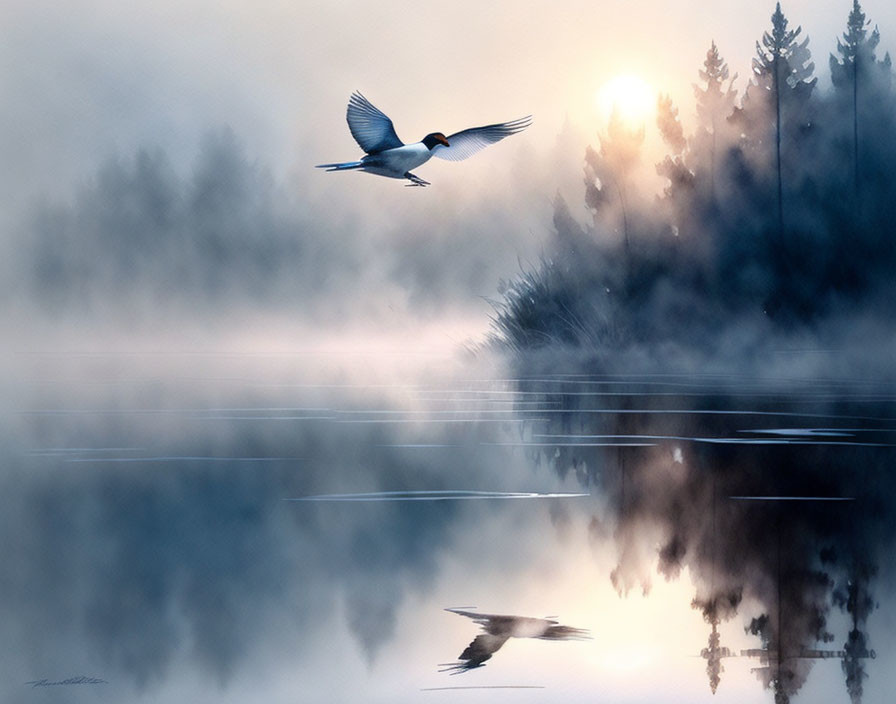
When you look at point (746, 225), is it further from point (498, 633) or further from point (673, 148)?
point (498, 633)

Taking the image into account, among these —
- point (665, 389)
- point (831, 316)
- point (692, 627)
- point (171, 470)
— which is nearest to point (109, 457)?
point (171, 470)

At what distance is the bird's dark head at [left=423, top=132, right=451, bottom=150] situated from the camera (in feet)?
50.7

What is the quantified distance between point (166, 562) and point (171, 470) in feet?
14.9

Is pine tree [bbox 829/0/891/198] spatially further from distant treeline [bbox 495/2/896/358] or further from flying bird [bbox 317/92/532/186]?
flying bird [bbox 317/92/532/186]

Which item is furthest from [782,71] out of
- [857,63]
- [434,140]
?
[434,140]

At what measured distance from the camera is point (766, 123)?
138 ft

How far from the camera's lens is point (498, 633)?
5891 mm

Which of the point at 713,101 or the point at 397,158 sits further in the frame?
the point at 713,101

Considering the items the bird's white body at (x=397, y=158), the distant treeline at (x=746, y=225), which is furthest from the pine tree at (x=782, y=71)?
the bird's white body at (x=397, y=158)

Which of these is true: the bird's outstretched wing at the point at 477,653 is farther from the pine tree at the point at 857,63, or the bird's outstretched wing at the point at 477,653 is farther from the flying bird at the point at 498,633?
the pine tree at the point at 857,63

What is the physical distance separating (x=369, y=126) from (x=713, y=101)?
105 ft

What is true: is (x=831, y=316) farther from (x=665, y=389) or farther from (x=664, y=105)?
(x=665, y=389)

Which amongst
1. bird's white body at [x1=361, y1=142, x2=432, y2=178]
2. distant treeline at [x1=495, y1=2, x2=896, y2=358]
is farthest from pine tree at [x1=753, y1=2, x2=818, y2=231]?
bird's white body at [x1=361, y1=142, x2=432, y2=178]
